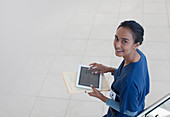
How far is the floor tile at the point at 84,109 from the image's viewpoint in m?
3.13

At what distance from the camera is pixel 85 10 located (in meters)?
5.34

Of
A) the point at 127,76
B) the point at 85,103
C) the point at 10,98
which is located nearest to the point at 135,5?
the point at 85,103

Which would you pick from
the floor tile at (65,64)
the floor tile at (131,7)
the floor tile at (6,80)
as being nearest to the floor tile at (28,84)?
the floor tile at (6,80)

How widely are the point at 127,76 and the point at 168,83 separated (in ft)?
6.40

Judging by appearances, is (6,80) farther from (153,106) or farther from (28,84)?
(153,106)

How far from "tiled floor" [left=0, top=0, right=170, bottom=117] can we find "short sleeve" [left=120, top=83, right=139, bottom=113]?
4.69 ft

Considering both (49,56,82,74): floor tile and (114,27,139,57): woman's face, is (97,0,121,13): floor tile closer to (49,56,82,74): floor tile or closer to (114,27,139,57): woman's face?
(49,56,82,74): floor tile

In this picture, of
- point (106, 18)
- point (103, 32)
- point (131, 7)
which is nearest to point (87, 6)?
point (106, 18)

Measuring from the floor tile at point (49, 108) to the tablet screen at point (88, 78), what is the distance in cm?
113

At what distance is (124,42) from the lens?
1.70 m

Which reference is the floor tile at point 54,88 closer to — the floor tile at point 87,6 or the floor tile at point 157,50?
the floor tile at point 157,50

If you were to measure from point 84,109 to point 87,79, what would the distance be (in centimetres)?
114

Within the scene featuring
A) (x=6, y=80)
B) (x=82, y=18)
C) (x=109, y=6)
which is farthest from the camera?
(x=109, y=6)

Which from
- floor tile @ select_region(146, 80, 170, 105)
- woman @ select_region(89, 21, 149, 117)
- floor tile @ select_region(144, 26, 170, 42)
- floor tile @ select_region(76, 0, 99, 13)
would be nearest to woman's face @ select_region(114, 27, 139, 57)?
woman @ select_region(89, 21, 149, 117)
